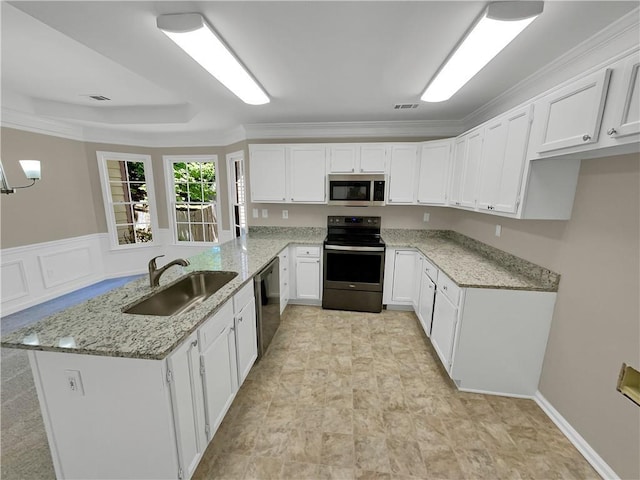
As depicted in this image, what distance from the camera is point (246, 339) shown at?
2096 mm

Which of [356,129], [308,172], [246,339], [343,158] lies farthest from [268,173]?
[246,339]

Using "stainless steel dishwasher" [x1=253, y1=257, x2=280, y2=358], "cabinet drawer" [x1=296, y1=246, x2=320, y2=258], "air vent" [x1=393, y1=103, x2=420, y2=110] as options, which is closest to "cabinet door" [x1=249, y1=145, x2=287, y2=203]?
"cabinet drawer" [x1=296, y1=246, x2=320, y2=258]

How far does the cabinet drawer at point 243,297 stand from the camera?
1869mm

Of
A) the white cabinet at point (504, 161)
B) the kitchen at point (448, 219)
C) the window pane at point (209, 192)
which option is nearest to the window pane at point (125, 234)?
the kitchen at point (448, 219)

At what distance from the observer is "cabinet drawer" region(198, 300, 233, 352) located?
1.43 meters

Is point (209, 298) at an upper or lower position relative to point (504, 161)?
lower

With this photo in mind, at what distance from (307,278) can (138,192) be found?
12.1 ft

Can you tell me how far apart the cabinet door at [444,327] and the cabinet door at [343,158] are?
1917mm

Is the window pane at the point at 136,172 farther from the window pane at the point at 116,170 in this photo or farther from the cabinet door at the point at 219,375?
the cabinet door at the point at 219,375

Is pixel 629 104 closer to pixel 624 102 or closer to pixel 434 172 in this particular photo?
pixel 624 102

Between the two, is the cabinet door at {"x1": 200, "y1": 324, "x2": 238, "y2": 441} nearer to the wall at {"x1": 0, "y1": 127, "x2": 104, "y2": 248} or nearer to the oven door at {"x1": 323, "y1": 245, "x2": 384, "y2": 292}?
the oven door at {"x1": 323, "y1": 245, "x2": 384, "y2": 292}

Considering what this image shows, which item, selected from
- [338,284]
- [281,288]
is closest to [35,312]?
[281,288]

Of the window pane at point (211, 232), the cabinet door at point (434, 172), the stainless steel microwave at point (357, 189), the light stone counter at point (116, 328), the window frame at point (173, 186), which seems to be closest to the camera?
the light stone counter at point (116, 328)

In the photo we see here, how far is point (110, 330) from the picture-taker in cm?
125
